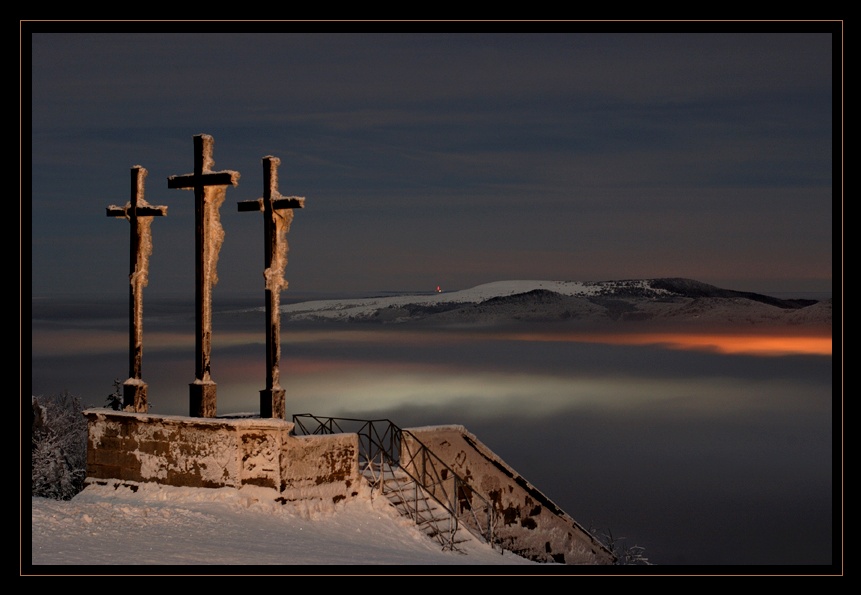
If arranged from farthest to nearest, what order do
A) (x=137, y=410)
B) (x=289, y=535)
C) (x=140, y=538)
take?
(x=137, y=410), (x=289, y=535), (x=140, y=538)

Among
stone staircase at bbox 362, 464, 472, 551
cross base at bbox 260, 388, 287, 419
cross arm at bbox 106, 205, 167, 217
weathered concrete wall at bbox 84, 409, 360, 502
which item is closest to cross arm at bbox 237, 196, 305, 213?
cross arm at bbox 106, 205, 167, 217

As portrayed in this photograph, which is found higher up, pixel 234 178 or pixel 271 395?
pixel 234 178

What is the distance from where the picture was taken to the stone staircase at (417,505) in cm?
1992

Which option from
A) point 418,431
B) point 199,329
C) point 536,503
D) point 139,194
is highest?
point 139,194

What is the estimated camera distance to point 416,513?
20328 mm

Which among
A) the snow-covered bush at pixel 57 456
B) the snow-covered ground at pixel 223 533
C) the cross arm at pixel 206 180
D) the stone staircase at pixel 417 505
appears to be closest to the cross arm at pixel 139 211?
the cross arm at pixel 206 180

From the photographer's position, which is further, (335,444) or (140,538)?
(335,444)

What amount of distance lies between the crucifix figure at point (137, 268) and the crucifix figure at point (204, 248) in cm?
162

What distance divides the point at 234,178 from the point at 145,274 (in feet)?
11.6

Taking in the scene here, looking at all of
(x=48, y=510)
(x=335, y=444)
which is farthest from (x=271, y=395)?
(x=48, y=510)

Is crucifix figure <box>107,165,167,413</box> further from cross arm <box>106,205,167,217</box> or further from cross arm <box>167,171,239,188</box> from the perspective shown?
cross arm <box>167,171,239,188</box>

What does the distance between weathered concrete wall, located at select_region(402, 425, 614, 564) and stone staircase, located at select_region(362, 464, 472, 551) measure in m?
1.08
